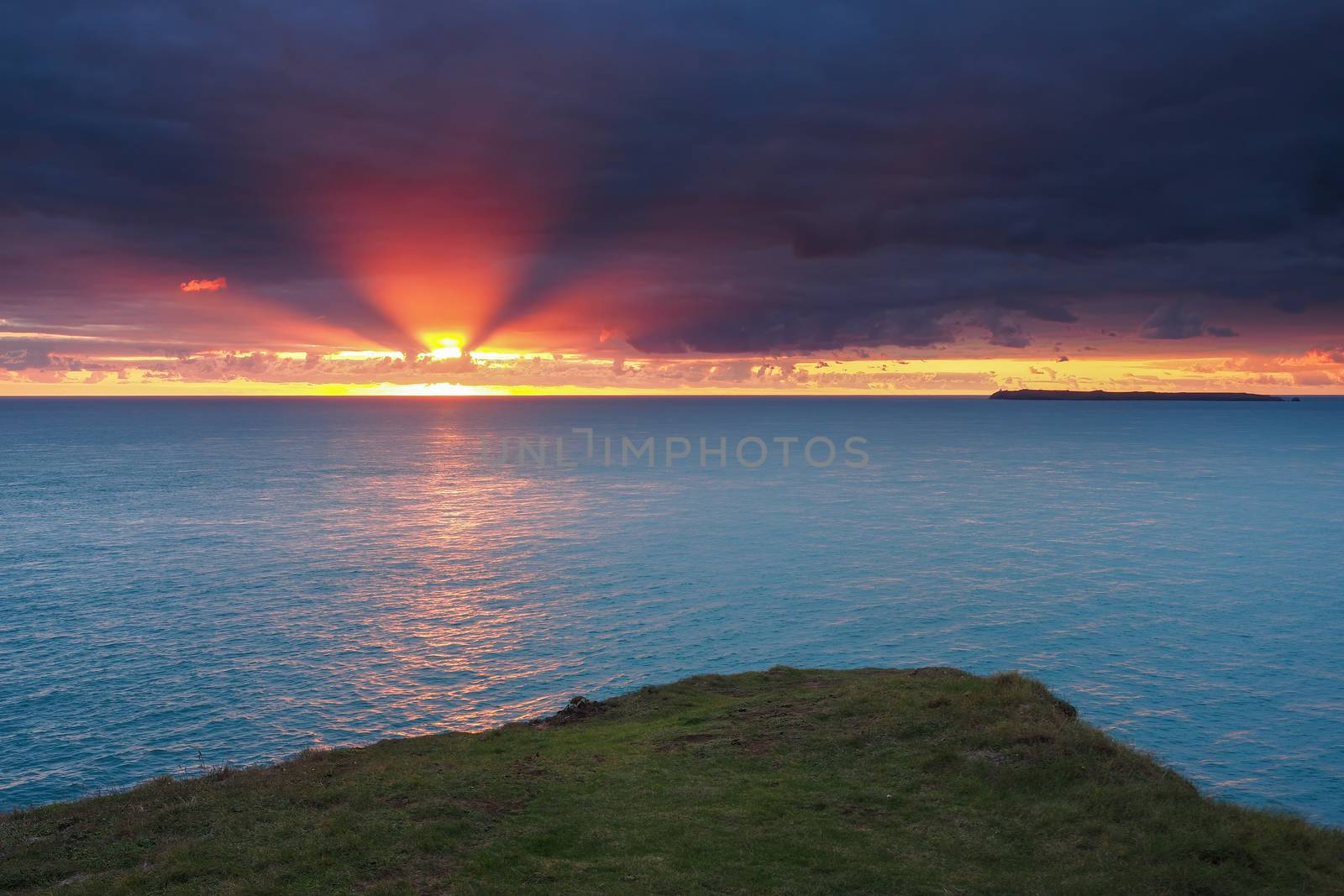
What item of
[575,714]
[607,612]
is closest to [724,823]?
[575,714]

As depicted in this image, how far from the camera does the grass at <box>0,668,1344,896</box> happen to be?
1983 cm

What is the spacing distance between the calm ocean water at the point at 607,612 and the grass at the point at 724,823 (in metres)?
15.9

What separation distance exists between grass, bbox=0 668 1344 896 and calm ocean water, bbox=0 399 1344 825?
15.9 m

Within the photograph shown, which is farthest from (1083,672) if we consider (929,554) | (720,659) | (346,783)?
(346,783)

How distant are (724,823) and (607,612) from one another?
46.3m

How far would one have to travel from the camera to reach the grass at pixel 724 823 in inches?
781

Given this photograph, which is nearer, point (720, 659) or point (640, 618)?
point (720, 659)

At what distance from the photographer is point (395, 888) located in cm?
1906

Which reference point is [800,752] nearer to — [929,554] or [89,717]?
[89,717]

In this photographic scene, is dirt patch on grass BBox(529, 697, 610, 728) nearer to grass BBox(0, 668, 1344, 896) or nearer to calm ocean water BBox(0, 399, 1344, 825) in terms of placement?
grass BBox(0, 668, 1344, 896)

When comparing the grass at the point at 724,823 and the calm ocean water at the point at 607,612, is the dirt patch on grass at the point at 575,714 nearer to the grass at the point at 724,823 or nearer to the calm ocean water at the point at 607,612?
the grass at the point at 724,823

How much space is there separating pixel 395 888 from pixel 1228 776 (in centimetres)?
3781

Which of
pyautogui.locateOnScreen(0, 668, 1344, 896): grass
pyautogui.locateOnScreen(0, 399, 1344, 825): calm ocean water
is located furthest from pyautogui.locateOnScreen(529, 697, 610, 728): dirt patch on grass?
pyautogui.locateOnScreen(0, 399, 1344, 825): calm ocean water

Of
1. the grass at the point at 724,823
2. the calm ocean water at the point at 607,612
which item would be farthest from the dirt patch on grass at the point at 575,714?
the calm ocean water at the point at 607,612
